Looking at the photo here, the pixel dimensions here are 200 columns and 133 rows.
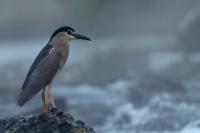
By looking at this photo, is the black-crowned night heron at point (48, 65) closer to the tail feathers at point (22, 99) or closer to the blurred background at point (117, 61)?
the tail feathers at point (22, 99)

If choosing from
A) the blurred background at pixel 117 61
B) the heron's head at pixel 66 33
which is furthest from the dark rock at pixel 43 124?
the blurred background at pixel 117 61

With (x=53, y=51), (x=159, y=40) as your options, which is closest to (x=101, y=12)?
(x=159, y=40)

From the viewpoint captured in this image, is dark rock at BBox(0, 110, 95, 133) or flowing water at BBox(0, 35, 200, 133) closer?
dark rock at BBox(0, 110, 95, 133)

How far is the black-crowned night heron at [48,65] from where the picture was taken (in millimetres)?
10273

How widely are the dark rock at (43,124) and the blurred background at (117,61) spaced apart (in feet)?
19.0

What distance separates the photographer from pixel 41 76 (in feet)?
33.9

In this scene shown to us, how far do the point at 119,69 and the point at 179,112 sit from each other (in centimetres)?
824

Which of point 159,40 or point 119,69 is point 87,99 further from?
point 159,40

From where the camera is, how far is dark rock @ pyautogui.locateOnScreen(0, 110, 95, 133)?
356 inches

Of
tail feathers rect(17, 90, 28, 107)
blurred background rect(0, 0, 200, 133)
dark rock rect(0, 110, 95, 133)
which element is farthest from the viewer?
blurred background rect(0, 0, 200, 133)

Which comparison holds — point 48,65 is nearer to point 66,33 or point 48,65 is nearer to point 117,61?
point 66,33

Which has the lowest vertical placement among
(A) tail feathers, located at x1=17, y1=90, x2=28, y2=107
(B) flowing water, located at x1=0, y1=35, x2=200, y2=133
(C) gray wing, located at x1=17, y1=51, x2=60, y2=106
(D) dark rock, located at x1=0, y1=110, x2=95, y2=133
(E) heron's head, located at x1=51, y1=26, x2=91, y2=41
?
(D) dark rock, located at x1=0, y1=110, x2=95, y2=133

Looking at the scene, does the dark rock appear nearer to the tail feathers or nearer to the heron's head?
the tail feathers

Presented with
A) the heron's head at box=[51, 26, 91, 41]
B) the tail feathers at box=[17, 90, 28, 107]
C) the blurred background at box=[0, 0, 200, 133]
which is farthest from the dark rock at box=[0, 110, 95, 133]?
the blurred background at box=[0, 0, 200, 133]
